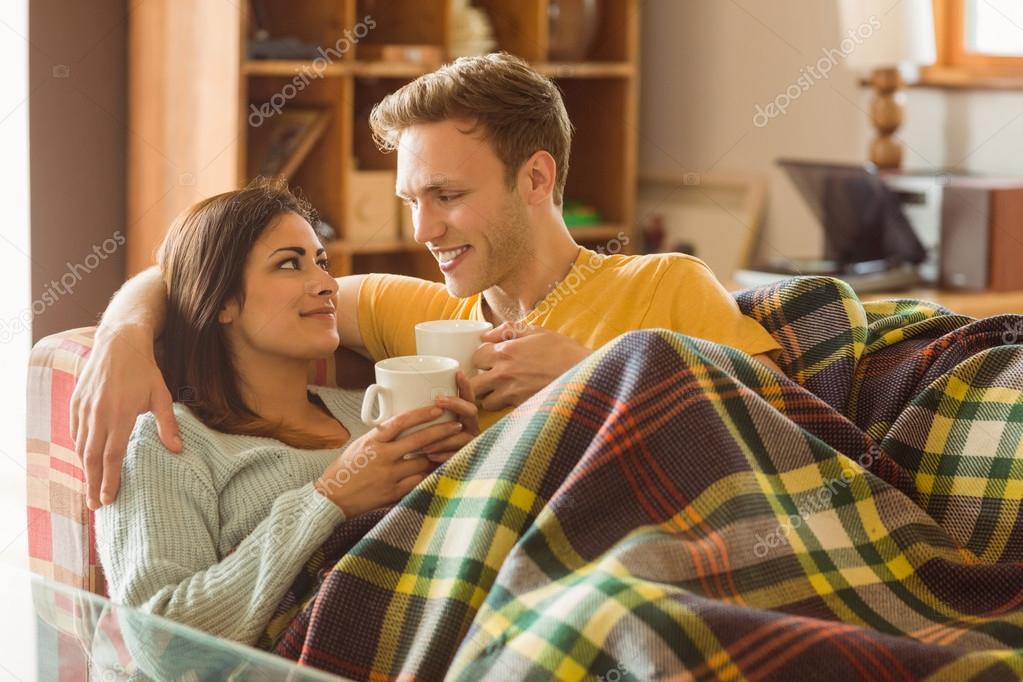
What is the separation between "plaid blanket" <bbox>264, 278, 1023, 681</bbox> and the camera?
3.36 ft

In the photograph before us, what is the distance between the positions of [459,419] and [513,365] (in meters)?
0.14

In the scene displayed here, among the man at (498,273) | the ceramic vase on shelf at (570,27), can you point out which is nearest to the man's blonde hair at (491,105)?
the man at (498,273)

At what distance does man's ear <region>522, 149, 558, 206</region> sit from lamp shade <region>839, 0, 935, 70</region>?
1.63 m

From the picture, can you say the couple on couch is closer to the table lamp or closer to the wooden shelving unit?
the wooden shelving unit

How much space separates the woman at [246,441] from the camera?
1.31 metres

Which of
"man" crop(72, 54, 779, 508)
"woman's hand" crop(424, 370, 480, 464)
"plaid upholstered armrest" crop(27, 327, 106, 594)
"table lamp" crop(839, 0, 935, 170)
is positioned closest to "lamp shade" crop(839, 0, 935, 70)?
"table lamp" crop(839, 0, 935, 170)

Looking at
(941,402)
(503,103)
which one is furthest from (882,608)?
(503,103)

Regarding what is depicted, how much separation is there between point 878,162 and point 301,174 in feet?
5.00

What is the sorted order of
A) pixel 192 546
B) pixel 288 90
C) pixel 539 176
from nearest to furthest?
pixel 192 546
pixel 539 176
pixel 288 90

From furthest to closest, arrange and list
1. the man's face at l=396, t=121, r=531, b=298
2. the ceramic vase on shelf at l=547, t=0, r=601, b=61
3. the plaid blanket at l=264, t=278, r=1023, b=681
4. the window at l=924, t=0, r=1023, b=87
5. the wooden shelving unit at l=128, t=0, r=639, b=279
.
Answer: the ceramic vase on shelf at l=547, t=0, r=601, b=61 < the window at l=924, t=0, r=1023, b=87 < the wooden shelving unit at l=128, t=0, r=639, b=279 < the man's face at l=396, t=121, r=531, b=298 < the plaid blanket at l=264, t=278, r=1023, b=681

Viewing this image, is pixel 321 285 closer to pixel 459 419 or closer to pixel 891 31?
pixel 459 419

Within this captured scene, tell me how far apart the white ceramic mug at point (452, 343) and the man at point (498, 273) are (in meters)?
0.01

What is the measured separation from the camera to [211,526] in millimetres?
1420

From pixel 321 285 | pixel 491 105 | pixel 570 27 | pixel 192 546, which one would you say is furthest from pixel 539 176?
pixel 570 27
